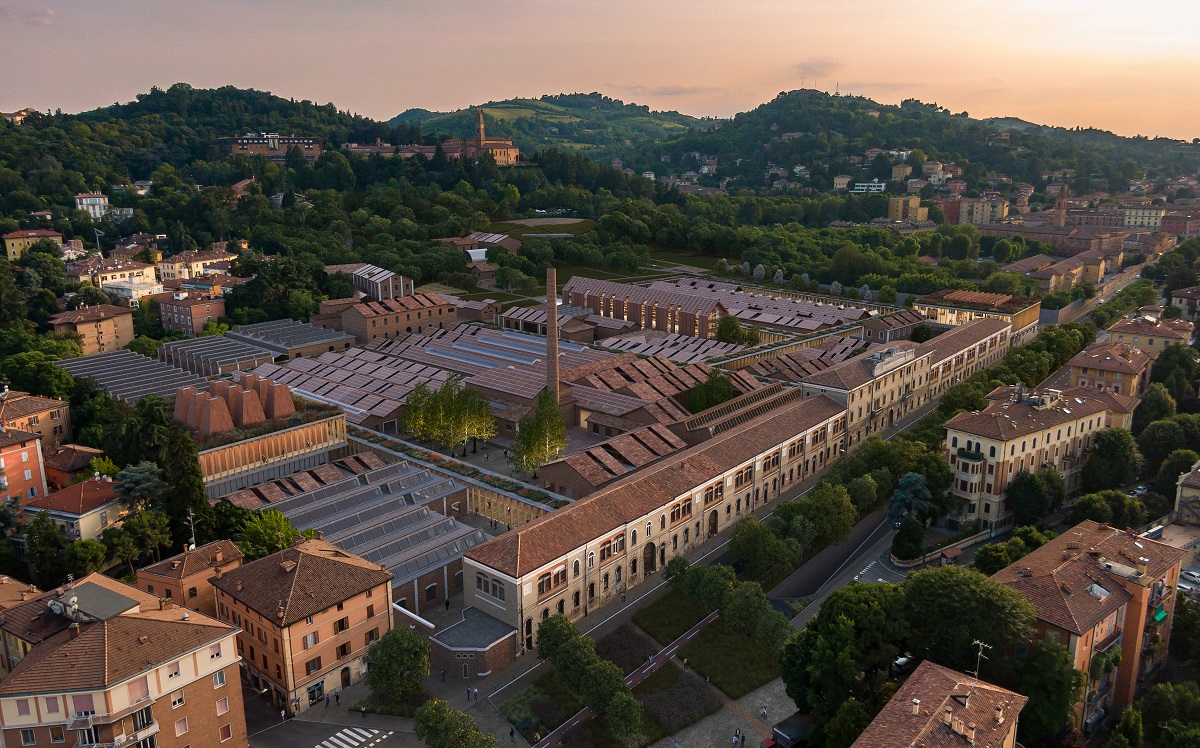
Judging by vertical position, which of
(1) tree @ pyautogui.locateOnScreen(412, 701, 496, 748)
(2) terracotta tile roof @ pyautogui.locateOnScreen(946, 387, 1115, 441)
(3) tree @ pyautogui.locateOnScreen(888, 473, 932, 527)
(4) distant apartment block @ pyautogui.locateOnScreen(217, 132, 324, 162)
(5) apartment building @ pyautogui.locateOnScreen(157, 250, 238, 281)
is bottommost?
(1) tree @ pyautogui.locateOnScreen(412, 701, 496, 748)

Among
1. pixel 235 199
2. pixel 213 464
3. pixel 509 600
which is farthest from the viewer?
pixel 235 199

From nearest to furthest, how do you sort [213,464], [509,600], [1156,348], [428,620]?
[509,600] < [428,620] < [213,464] < [1156,348]

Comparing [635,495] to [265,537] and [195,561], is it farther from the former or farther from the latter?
[195,561]

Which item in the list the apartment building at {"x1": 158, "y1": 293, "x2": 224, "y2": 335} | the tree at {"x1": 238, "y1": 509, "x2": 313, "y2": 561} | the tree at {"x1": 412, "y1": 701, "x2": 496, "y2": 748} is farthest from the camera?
the apartment building at {"x1": 158, "y1": 293, "x2": 224, "y2": 335}

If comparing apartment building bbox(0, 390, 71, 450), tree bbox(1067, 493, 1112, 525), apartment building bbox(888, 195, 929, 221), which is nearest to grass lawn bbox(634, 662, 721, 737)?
tree bbox(1067, 493, 1112, 525)

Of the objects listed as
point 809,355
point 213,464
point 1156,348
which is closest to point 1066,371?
point 1156,348

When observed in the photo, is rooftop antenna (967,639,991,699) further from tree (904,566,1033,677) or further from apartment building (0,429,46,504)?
apartment building (0,429,46,504)

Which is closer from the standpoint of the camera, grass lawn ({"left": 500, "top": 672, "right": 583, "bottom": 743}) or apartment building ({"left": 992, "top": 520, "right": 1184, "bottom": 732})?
grass lawn ({"left": 500, "top": 672, "right": 583, "bottom": 743})

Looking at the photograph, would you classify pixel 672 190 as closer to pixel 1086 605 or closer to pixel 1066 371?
pixel 1066 371
